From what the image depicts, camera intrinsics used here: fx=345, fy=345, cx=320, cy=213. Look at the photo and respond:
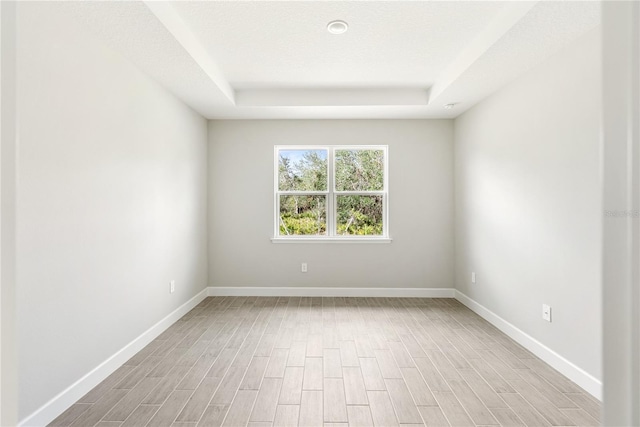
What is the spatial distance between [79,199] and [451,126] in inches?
168

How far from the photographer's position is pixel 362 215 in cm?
482

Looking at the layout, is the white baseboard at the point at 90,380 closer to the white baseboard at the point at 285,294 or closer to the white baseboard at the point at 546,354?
the white baseboard at the point at 285,294

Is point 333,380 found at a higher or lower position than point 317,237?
lower

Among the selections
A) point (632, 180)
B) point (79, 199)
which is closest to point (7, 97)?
point (632, 180)

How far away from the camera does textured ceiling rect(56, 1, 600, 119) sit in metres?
2.27

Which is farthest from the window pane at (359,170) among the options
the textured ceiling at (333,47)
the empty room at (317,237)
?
the textured ceiling at (333,47)

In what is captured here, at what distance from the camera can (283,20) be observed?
2.50 metres

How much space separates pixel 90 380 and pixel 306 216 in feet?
10.0

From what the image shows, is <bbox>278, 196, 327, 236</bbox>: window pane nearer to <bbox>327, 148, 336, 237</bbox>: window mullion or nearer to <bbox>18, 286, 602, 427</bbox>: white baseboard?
<bbox>327, 148, 336, 237</bbox>: window mullion

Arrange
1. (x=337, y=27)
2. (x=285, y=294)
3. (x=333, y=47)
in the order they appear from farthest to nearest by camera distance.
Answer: (x=285, y=294) → (x=333, y=47) → (x=337, y=27)

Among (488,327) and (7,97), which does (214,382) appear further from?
(488,327)

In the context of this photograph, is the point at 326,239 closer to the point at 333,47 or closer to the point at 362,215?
the point at 362,215

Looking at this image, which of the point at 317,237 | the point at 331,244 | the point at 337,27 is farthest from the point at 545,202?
the point at 317,237

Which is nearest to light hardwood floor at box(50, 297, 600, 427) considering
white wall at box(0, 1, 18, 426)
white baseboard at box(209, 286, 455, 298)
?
white baseboard at box(209, 286, 455, 298)
